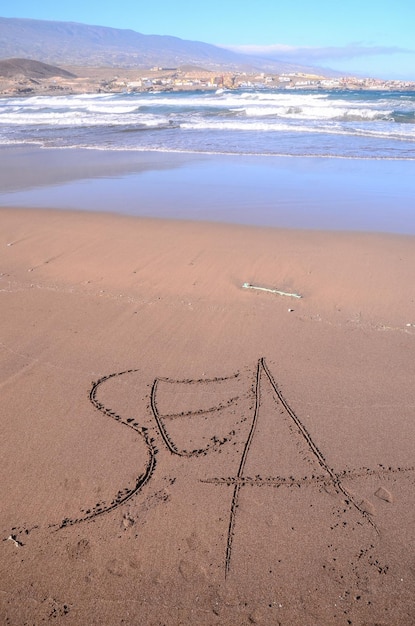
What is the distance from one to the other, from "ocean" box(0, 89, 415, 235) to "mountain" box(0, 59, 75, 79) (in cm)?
7093

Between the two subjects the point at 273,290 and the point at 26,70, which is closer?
the point at 273,290

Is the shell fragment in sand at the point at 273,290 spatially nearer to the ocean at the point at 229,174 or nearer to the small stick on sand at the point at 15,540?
the ocean at the point at 229,174

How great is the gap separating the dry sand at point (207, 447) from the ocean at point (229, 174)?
3.08 metres

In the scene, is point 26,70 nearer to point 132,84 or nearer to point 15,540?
point 132,84

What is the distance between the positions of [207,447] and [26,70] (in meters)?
101

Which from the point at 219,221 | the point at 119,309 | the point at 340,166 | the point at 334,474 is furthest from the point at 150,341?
the point at 340,166

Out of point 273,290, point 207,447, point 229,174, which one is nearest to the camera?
point 207,447

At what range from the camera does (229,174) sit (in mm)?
12602

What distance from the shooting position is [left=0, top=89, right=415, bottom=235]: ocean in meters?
9.41

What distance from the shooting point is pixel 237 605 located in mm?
2424

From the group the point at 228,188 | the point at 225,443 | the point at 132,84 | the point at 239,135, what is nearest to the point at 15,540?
the point at 225,443

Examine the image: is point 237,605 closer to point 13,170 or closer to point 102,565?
point 102,565

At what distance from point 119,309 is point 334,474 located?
10.8 feet

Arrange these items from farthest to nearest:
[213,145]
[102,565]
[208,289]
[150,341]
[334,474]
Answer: [213,145], [208,289], [150,341], [334,474], [102,565]
